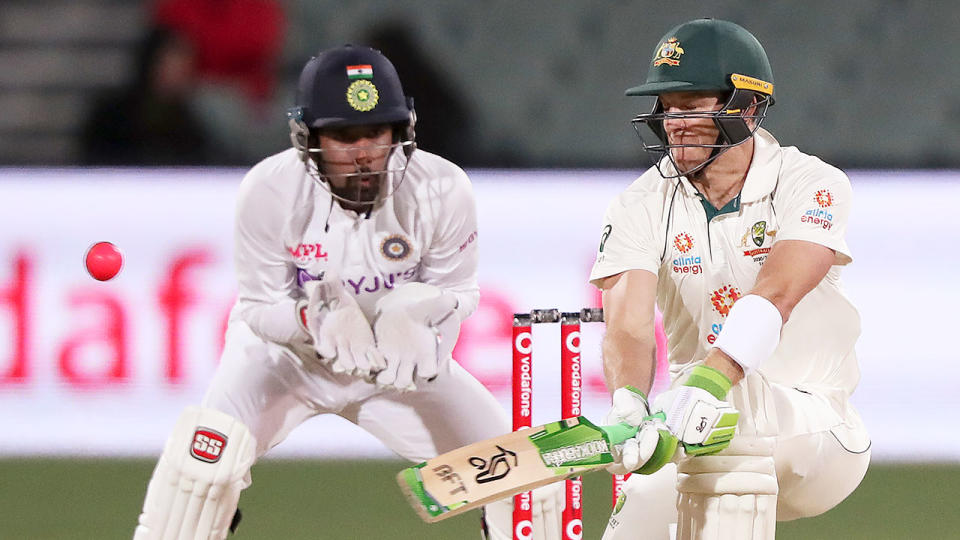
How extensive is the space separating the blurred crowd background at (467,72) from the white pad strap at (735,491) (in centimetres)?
316

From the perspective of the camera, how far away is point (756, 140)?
288cm

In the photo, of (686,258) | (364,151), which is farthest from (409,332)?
(686,258)

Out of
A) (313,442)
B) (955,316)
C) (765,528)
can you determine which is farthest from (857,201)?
(765,528)

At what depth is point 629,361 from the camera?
2.74 metres

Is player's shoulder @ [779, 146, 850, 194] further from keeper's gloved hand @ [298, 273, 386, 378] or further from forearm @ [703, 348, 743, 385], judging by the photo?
keeper's gloved hand @ [298, 273, 386, 378]

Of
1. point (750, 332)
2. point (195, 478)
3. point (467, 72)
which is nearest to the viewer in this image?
point (750, 332)

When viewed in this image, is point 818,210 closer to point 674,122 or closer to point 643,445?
point 674,122

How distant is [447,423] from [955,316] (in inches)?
108

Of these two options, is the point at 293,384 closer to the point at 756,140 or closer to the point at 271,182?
the point at 271,182

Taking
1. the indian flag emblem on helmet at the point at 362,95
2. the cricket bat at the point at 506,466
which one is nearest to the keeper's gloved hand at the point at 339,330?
the indian flag emblem on helmet at the point at 362,95

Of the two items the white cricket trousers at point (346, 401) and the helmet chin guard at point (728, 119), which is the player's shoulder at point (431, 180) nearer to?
the white cricket trousers at point (346, 401)

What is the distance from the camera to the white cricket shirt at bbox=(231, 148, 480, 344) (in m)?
3.12

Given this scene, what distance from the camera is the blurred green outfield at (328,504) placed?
4109 mm

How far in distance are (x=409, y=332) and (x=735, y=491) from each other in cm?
82
